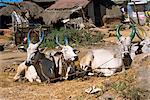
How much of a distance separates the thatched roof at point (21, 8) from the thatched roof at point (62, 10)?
0.56 m

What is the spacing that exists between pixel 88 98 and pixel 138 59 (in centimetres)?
234

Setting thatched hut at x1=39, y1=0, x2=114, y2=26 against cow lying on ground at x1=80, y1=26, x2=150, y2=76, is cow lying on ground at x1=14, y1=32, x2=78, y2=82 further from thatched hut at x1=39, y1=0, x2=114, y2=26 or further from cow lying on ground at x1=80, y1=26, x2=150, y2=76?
thatched hut at x1=39, y1=0, x2=114, y2=26

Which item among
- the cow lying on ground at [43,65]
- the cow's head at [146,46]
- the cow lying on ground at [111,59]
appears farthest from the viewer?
the cow's head at [146,46]

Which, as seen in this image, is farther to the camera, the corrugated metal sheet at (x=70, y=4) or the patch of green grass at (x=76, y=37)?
the corrugated metal sheet at (x=70, y=4)

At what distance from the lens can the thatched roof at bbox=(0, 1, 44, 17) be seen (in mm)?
29031

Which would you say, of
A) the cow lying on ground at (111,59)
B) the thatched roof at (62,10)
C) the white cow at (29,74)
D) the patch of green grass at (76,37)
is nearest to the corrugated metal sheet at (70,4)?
the thatched roof at (62,10)

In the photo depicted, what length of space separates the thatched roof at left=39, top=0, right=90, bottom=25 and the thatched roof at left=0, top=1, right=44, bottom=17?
1.85 ft

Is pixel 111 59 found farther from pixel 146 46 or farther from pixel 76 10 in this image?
pixel 76 10

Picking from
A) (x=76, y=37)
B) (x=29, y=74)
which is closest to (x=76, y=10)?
(x=76, y=37)

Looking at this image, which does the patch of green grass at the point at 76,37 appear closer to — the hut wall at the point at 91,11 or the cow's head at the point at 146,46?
the cow's head at the point at 146,46

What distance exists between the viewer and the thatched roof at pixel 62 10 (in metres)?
28.1

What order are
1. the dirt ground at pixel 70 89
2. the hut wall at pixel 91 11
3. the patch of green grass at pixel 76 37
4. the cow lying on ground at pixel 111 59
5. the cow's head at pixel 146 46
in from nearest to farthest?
the dirt ground at pixel 70 89, the cow lying on ground at pixel 111 59, the cow's head at pixel 146 46, the patch of green grass at pixel 76 37, the hut wall at pixel 91 11

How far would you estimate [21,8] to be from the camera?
2908 cm

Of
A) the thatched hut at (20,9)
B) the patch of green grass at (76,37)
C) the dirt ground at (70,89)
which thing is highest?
the thatched hut at (20,9)
